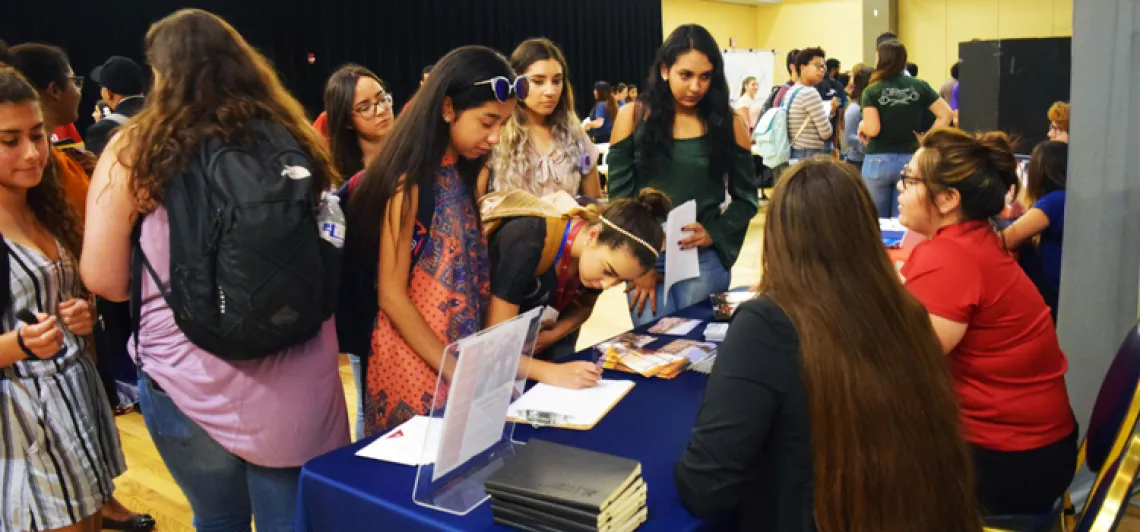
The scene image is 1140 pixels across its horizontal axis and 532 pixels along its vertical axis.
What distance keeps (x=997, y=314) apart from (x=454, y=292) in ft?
3.62

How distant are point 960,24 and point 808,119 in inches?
283

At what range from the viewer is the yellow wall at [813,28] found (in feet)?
47.9

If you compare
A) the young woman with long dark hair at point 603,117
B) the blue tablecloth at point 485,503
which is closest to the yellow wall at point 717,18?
the young woman with long dark hair at point 603,117

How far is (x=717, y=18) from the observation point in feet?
48.6

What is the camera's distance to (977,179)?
72.4 inches

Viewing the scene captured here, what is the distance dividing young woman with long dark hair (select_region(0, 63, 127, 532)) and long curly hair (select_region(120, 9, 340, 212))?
0.35 m

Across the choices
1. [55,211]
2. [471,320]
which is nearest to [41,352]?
[55,211]

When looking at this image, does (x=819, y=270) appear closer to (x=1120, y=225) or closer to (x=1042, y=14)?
(x=1120, y=225)

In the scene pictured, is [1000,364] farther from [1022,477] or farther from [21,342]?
[21,342]

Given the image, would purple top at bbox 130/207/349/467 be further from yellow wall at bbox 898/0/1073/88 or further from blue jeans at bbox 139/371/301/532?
yellow wall at bbox 898/0/1073/88

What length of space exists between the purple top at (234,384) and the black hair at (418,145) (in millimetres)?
275

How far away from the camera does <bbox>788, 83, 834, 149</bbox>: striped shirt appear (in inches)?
274

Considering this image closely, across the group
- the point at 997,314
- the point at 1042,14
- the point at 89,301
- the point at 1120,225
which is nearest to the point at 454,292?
the point at 89,301

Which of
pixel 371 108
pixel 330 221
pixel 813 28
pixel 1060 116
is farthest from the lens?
pixel 813 28
